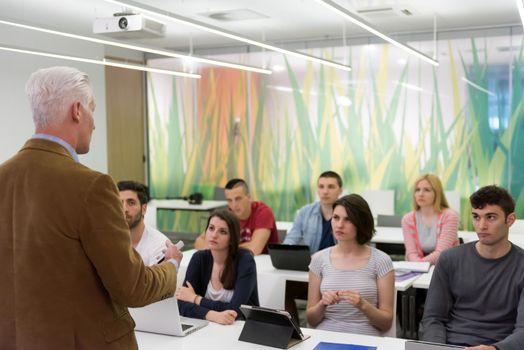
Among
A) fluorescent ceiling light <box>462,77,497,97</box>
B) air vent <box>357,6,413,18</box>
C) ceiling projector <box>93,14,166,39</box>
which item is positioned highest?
air vent <box>357,6,413,18</box>

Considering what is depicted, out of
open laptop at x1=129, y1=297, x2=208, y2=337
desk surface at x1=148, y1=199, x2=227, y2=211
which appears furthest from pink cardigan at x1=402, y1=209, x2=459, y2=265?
desk surface at x1=148, y1=199, x2=227, y2=211

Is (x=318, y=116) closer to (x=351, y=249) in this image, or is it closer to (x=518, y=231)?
(x=518, y=231)

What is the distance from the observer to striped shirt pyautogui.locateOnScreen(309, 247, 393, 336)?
3.28m

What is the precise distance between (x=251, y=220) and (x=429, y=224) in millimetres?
1460

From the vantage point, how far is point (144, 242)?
3852mm

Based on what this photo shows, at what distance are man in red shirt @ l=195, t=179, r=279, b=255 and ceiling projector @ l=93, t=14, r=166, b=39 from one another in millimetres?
2006

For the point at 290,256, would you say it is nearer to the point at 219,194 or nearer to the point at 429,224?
the point at 429,224

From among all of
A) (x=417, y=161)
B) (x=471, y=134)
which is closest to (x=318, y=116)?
(x=417, y=161)

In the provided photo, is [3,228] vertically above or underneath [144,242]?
above

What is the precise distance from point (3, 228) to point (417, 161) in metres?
7.19

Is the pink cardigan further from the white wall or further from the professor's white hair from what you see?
the white wall

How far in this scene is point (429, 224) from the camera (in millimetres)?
5262

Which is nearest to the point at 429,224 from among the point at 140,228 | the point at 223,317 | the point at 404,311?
the point at 404,311

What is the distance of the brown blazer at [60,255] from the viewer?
66.5 inches
